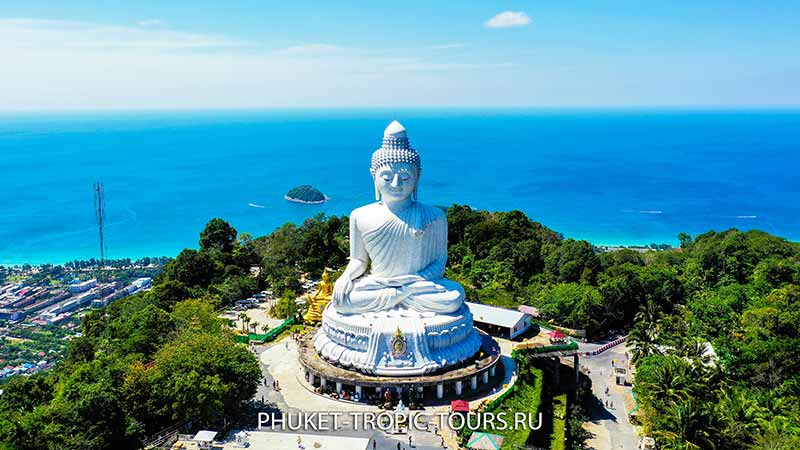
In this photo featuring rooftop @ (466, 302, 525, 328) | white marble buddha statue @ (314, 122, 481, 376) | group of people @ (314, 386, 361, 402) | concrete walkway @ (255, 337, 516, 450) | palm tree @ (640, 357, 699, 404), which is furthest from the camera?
rooftop @ (466, 302, 525, 328)

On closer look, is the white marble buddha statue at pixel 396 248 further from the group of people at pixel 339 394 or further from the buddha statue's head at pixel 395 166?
the group of people at pixel 339 394

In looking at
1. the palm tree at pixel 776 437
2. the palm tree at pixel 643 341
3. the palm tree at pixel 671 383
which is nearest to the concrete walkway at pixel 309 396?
the palm tree at pixel 671 383

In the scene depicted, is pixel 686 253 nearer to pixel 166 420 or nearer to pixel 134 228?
pixel 166 420

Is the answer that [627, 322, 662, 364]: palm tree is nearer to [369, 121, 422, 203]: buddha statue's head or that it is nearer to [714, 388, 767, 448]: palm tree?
[714, 388, 767, 448]: palm tree

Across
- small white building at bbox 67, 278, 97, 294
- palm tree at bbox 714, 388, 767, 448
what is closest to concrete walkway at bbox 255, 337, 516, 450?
palm tree at bbox 714, 388, 767, 448

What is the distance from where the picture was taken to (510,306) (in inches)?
1489

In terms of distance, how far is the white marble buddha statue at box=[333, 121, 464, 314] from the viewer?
26750mm

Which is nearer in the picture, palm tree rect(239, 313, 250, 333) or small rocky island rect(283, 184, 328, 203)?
palm tree rect(239, 313, 250, 333)

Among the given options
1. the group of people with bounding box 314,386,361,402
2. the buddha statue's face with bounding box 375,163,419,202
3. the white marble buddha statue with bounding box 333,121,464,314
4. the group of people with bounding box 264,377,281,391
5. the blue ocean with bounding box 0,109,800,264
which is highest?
the buddha statue's face with bounding box 375,163,419,202

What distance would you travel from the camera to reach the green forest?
21.4 m

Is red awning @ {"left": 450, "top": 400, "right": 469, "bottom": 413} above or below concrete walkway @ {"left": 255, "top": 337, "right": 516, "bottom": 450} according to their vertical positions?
above

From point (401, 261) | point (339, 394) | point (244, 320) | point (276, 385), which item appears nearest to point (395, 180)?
point (401, 261)

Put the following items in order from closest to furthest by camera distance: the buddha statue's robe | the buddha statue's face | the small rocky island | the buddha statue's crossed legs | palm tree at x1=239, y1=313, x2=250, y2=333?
1. the buddha statue's crossed legs
2. the buddha statue's robe
3. the buddha statue's face
4. palm tree at x1=239, y1=313, x2=250, y2=333
5. the small rocky island

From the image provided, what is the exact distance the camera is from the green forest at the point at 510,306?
843 inches
